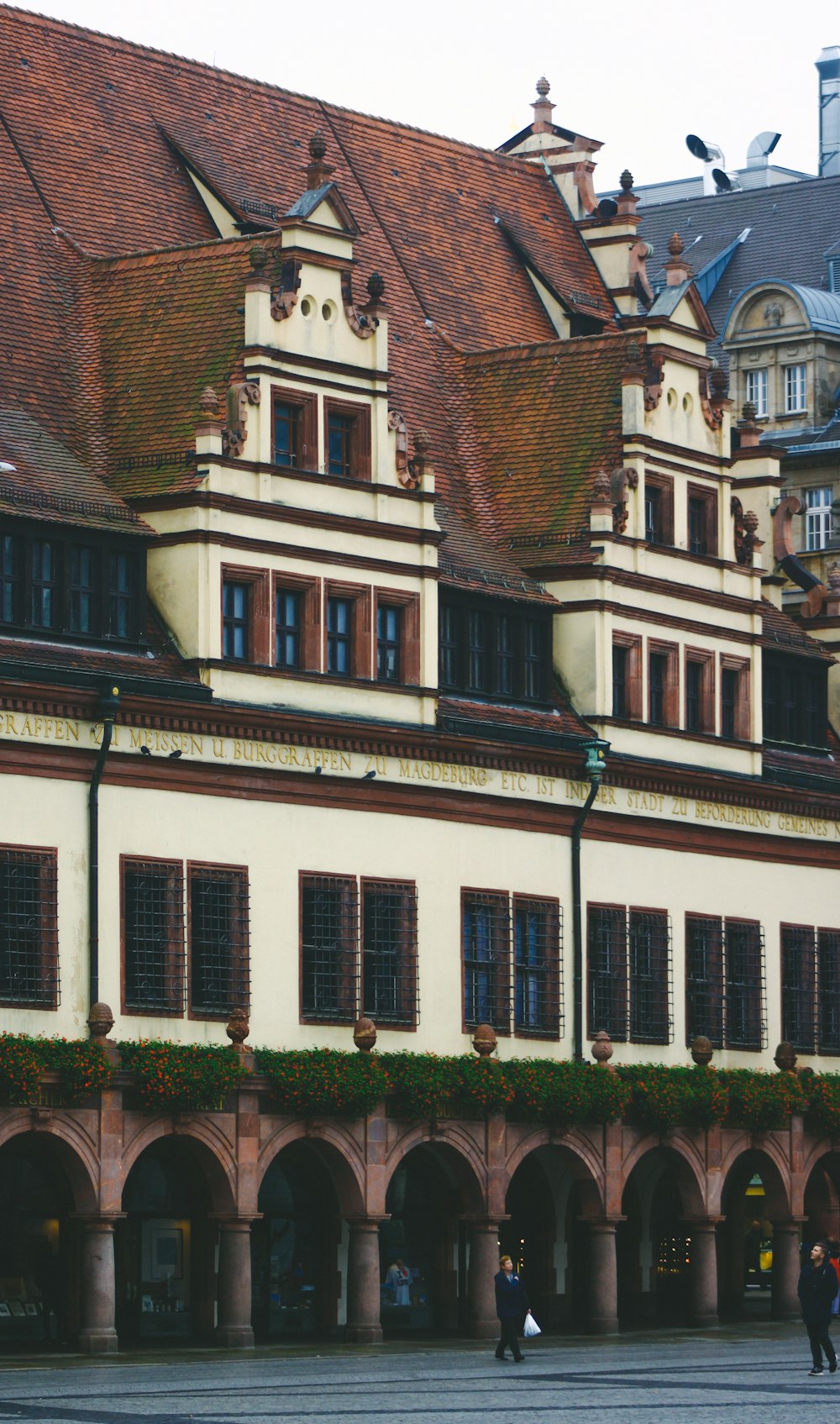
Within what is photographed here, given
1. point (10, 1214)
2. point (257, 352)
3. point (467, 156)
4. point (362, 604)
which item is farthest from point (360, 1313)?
point (467, 156)

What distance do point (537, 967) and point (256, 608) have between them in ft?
32.0

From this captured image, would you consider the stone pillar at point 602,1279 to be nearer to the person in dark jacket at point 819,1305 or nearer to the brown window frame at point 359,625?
the brown window frame at point 359,625

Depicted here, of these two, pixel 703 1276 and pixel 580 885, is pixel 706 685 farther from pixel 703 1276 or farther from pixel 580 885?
pixel 703 1276

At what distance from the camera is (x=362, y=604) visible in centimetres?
6400

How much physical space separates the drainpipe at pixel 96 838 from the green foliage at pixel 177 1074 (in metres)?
1.26

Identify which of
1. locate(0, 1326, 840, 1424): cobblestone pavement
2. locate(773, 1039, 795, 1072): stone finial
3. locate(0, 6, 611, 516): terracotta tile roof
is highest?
locate(0, 6, 611, 516): terracotta tile roof

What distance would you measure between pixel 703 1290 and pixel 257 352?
64.9 feet

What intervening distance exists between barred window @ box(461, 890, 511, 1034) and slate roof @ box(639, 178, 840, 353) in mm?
40024

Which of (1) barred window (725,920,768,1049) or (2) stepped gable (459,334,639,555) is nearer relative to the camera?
(2) stepped gable (459,334,639,555)

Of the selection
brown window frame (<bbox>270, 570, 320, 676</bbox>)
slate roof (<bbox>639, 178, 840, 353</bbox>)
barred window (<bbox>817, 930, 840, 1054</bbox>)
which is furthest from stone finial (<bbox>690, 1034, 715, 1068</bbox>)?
slate roof (<bbox>639, 178, 840, 353</bbox>)

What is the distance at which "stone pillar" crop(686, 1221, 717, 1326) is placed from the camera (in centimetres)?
6881

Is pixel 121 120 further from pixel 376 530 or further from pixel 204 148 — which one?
pixel 376 530

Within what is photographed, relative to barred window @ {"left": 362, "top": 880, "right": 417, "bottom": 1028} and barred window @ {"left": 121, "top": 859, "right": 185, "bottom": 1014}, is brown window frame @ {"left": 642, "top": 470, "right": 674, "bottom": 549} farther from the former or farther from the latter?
barred window @ {"left": 121, "top": 859, "right": 185, "bottom": 1014}

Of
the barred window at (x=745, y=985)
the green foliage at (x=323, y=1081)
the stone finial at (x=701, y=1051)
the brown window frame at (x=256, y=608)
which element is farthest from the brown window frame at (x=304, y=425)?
the barred window at (x=745, y=985)
